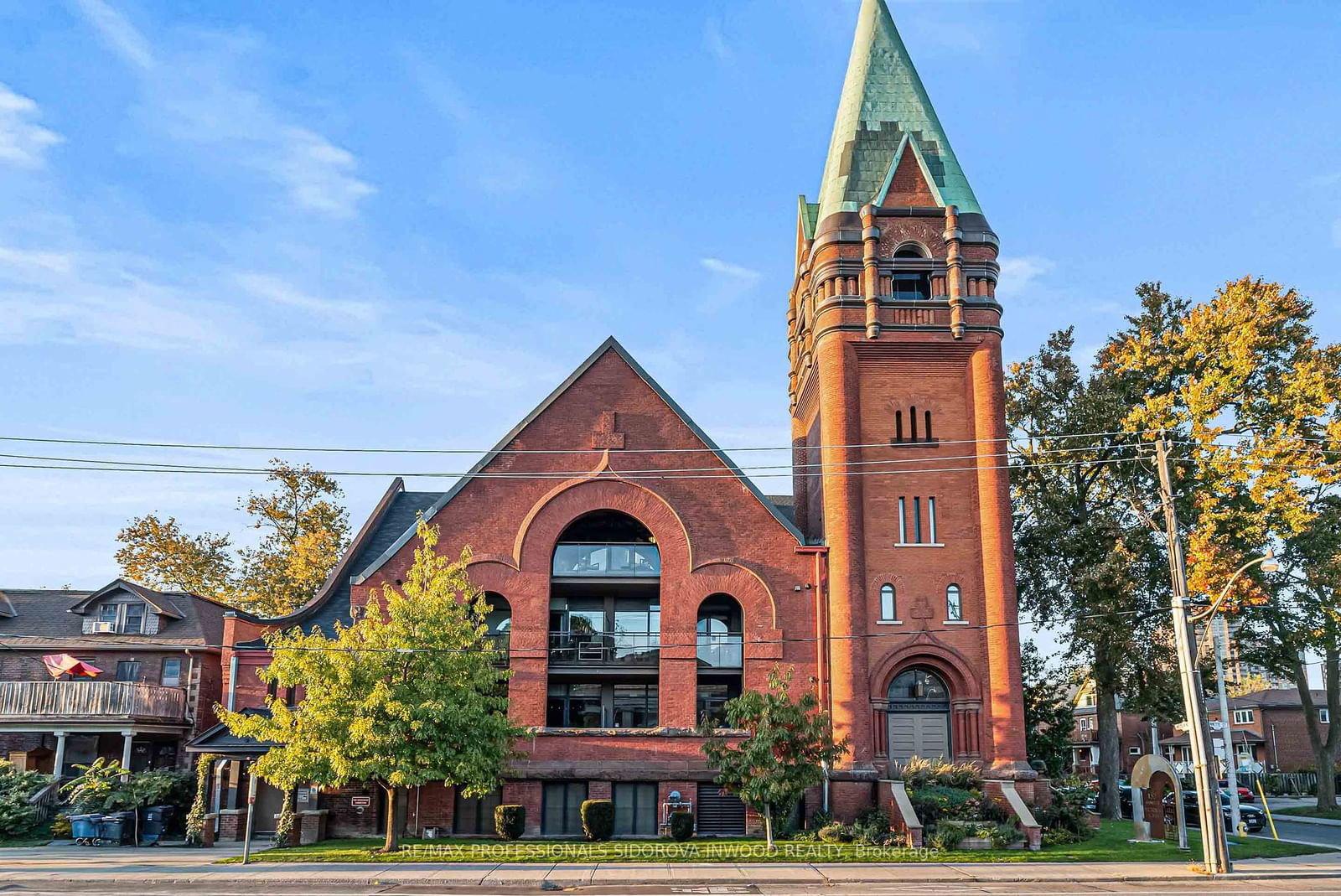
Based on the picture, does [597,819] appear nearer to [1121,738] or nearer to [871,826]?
[871,826]

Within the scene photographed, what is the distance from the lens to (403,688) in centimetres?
2742

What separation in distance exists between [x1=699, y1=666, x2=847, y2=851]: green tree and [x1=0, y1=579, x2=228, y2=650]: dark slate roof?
20806 mm

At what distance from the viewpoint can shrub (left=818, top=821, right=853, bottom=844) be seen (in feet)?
98.9

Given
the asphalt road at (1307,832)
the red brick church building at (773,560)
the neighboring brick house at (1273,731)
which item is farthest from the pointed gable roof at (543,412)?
the neighboring brick house at (1273,731)

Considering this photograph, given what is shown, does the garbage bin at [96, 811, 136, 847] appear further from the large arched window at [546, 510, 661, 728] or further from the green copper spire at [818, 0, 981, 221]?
the green copper spire at [818, 0, 981, 221]

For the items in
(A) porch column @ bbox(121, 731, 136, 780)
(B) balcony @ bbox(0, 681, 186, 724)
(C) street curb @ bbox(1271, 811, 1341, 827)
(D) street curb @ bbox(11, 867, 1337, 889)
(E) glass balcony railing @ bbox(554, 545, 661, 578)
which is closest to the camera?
(D) street curb @ bbox(11, 867, 1337, 889)

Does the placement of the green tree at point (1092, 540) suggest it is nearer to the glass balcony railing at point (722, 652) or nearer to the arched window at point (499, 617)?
the glass balcony railing at point (722, 652)

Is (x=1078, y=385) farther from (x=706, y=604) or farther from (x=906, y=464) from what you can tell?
(x=706, y=604)

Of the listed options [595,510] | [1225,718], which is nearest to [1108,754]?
[1225,718]

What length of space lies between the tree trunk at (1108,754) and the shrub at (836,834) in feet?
50.3

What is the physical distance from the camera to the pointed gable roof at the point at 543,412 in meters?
35.1

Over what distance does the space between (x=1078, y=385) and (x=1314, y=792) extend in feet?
148

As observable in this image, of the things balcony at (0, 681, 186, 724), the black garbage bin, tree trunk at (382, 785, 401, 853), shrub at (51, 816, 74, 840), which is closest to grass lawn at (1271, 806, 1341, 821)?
tree trunk at (382, 785, 401, 853)

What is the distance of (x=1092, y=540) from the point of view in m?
39.1
